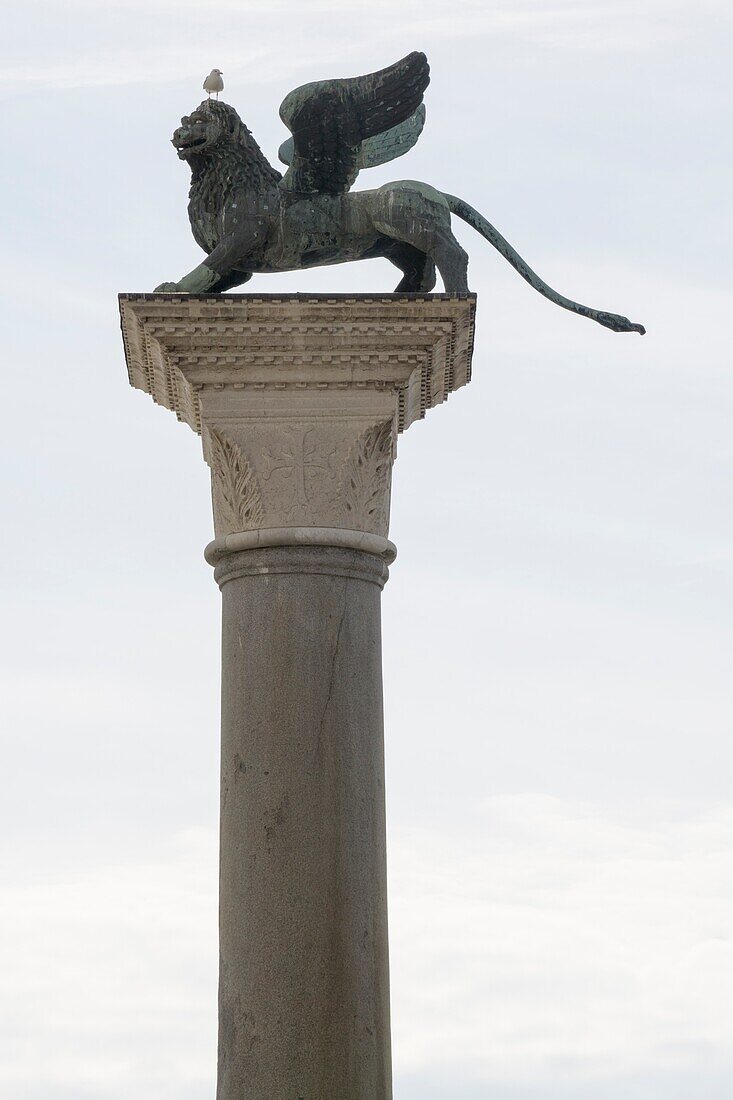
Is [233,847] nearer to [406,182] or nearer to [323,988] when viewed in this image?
[323,988]

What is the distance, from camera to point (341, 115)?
10.2 m

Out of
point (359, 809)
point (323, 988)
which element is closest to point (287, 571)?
point (359, 809)

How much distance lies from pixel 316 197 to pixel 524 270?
4.33ft

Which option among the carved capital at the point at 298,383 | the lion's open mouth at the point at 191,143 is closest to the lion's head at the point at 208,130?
the lion's open mouth at the point at 191,143

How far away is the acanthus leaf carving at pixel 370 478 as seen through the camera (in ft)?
31.4

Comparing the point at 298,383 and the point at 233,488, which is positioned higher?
the point at 298,383

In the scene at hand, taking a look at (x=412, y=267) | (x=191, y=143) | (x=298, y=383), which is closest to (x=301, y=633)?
(x=298, y=383)

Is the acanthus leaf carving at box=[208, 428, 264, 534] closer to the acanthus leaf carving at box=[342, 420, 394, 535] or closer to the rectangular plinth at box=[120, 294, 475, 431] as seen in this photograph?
the rectangular plinth at box=[120, 294, 475, 431]

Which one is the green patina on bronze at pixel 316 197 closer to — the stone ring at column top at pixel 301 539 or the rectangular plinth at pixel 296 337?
the rectangular plinth at pixel 296 337

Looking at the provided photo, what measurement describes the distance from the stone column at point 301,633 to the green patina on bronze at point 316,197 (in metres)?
0.65

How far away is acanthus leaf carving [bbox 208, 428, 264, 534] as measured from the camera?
9.54 metres

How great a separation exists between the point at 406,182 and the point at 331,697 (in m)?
3.15

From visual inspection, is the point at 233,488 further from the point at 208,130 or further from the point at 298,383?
the point at 208,130

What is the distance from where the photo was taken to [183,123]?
10070 millimetres
